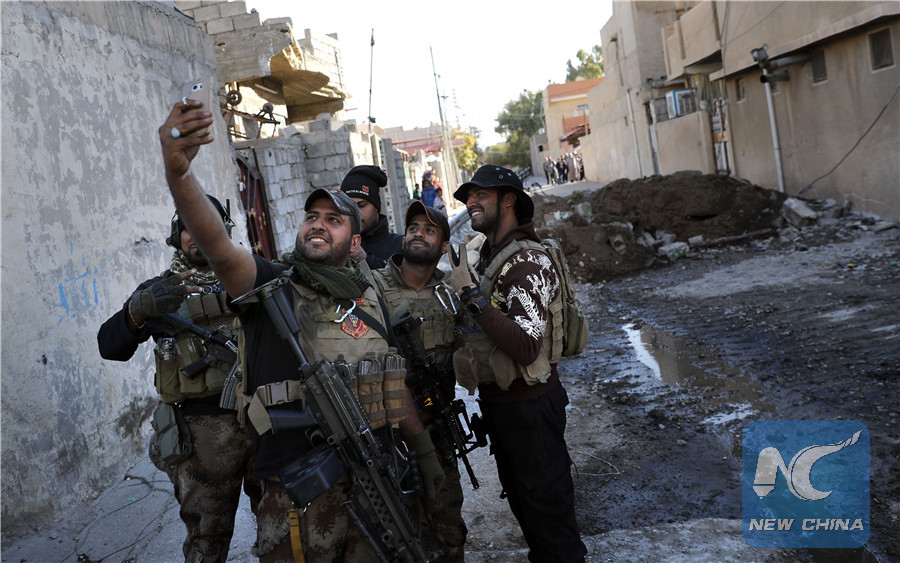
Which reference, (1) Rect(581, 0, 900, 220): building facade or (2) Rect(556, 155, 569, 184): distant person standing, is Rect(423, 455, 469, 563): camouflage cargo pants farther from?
(2) Rect(556, 155, 569, 184): distant person standing

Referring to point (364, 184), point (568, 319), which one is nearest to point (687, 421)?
point (568, 319)

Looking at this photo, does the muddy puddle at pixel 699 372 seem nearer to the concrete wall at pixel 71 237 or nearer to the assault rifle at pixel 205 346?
the assault rifle at pixel 205 346

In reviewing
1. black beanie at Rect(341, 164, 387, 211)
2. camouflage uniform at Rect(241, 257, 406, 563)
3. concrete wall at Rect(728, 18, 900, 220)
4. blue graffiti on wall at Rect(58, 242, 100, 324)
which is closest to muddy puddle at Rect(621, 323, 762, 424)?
black beanie at Rect(341, 164, 387, 211)

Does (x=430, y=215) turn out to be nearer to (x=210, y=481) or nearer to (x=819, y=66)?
(x=210, y=481)

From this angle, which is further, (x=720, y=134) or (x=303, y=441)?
(x=720, y=134)

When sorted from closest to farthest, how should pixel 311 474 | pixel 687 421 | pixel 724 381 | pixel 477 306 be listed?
pixel 311 474 → pixel 477 306 → pixel 687 421 → pixel 724 381

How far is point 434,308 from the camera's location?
126 inches

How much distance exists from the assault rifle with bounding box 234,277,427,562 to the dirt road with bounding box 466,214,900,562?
1.22 meters

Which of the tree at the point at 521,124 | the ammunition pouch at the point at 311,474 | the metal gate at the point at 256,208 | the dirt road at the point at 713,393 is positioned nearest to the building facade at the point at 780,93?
the dirt road at the point at 713,393

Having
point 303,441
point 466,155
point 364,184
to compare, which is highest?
point 466,155

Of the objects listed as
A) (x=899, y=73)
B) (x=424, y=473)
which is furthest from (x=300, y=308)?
(x=899, y=73)

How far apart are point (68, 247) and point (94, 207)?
1.57 feet

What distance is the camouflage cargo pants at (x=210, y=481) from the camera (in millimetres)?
2895

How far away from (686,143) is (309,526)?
20.5m
